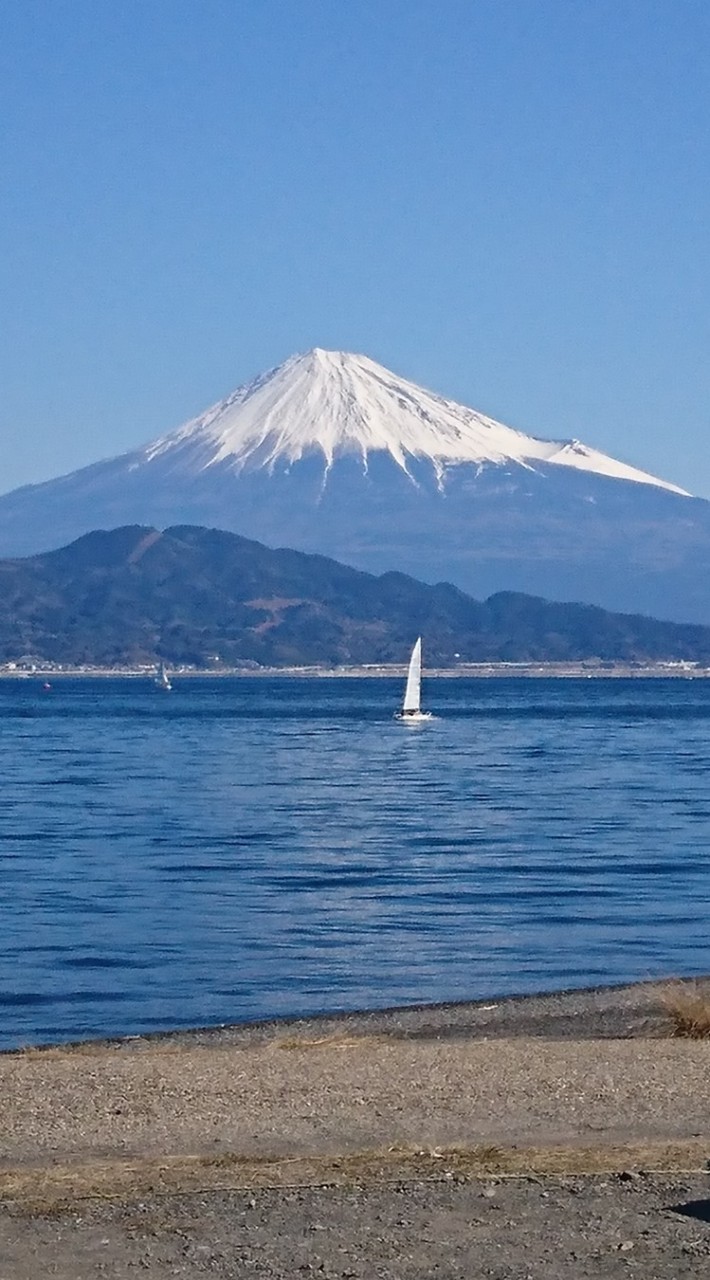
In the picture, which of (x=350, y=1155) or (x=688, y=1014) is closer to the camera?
(x=350, y=1155)

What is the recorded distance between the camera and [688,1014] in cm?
1325

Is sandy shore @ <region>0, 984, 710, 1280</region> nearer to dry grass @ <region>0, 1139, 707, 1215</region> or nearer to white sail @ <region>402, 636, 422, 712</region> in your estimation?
dry grass @ <region>0, 1139, 707, 1215</region>

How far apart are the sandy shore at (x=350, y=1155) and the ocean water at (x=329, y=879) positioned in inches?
212

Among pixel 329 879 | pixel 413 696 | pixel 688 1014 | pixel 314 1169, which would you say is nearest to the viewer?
pixel 314 1169

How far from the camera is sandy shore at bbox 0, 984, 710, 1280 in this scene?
7000 millimetres

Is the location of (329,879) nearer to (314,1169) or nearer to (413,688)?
(314,1169)

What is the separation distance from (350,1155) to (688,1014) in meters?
5.26

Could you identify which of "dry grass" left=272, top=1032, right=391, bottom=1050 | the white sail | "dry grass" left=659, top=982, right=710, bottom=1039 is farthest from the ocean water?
the white sail

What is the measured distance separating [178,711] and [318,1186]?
113 meters

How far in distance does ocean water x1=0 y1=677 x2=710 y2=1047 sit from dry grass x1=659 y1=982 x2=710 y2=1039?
13.5 ft

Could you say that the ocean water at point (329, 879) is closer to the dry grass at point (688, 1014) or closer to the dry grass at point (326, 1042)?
the dry grass at point (326, 1042)

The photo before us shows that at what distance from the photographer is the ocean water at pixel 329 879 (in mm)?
18812

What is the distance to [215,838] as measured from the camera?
3641 centimetres

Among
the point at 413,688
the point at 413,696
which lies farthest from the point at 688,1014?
the point at 413,688
